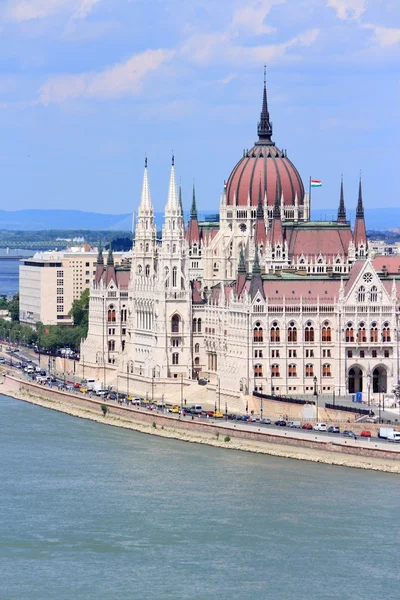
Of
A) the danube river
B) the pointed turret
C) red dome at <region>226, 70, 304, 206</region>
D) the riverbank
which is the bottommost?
the danube river

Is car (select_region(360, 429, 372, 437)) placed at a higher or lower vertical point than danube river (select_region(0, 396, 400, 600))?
higher

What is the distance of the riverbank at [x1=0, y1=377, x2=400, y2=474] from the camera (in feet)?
368

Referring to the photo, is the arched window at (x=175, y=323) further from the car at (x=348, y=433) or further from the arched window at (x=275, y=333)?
the car at (x=348, y=433)

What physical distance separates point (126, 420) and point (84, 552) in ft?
129

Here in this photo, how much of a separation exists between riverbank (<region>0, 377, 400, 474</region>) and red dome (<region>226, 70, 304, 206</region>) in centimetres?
2043

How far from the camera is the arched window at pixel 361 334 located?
13175 centimetres

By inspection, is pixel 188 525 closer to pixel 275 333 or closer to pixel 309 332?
pixel 275 333

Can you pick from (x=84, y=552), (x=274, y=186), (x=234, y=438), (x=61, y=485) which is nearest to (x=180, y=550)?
(x=84, y=552)

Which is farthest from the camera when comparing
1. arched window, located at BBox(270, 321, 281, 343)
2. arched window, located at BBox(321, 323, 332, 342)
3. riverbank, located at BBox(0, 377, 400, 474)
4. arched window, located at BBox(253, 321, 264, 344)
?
arched window, located at BBox(321, 323, 332, 342)

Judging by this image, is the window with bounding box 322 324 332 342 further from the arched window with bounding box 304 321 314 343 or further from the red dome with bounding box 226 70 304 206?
the red dome with bounding box 226 70 304 206

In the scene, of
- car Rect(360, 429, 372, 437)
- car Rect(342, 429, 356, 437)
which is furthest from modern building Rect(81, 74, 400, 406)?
car Rect(360, 429, 372, 437)

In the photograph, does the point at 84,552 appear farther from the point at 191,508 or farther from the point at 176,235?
the point at 176,235

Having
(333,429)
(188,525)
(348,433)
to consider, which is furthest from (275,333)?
(188,525)

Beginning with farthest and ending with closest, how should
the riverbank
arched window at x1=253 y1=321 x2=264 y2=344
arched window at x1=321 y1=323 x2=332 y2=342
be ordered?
arched window at x1=321 y1=323 x2=332 y2=342
arched window at x1=253 y1=321 x2=264 y2=344
the riverbank
